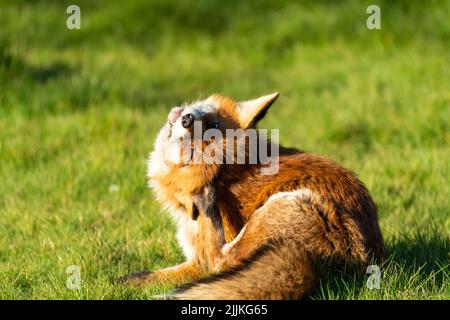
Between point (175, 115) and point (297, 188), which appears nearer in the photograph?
point (297, 188)

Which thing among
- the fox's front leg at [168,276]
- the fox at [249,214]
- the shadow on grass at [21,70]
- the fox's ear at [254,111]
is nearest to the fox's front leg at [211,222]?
the fox at [249,214]

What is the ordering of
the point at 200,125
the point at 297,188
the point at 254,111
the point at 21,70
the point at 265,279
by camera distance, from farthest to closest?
the point at 21,70
the point at 254,111
the point at 200,125
the point at 297,188
the point at 265,279

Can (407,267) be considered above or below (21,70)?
below

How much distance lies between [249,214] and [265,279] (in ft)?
2.57

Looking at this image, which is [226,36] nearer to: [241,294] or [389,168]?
[389,168]

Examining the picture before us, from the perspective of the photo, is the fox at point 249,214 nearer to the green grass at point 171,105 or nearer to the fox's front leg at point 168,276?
the fox's front leg at point 168,276

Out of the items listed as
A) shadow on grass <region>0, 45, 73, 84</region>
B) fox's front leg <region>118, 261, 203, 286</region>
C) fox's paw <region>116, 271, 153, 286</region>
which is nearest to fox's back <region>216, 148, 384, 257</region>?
fox's front leg <region>118, 261, 203, 286</region>

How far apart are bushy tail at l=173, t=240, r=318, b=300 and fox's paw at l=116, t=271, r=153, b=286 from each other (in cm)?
77

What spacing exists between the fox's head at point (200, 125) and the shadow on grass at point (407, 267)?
109 cm

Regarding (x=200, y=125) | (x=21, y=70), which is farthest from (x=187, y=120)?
(x=21, y=70)

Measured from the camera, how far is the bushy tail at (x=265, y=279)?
4.20m

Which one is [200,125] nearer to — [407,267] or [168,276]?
[168,276]

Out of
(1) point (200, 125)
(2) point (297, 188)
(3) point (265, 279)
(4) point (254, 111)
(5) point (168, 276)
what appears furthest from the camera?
(4) point (254, 111)

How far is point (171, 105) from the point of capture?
10.2 meters
